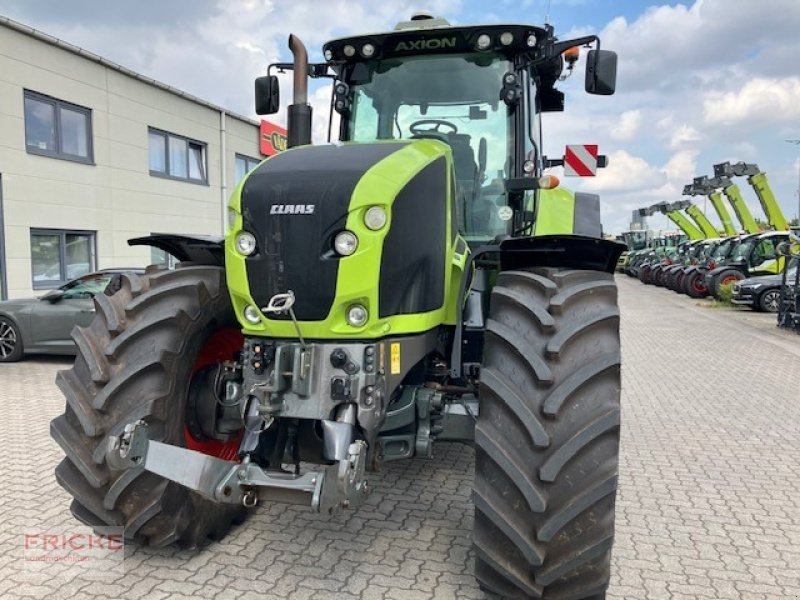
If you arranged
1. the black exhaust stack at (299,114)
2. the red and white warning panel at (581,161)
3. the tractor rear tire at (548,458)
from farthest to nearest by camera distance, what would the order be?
the red and white warning panel at (581,161) < the black exhaust stack at (299,114) < the tractor rear tire at (548,458)

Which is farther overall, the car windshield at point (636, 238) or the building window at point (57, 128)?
the car windshield at point (636, 238)

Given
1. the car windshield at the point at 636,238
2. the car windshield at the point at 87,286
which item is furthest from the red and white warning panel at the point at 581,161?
the car windshield at the point at 636,238

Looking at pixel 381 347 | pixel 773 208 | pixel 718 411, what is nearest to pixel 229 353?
pixel 381 347

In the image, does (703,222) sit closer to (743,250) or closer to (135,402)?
(743,250)

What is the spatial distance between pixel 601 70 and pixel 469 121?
835 mm

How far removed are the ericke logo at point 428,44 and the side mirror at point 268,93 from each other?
0.92 m

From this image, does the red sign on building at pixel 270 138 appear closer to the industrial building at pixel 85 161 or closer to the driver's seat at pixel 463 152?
the industrial building at pixel 85 161

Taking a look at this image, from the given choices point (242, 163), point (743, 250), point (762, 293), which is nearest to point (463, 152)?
point (762, 293)

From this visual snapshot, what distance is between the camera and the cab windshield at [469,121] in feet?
13.3

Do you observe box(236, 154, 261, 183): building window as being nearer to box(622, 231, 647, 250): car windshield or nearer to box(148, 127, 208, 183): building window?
box(148, 127, 208, 183): building window

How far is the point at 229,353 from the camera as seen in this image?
12.1ft

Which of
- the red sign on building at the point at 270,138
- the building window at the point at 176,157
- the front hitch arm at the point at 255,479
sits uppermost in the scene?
the red sign on building at the point at 270,138

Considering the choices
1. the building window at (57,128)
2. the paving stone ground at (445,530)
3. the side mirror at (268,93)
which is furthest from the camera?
the building window at (57,128)

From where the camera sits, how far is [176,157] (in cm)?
1752
